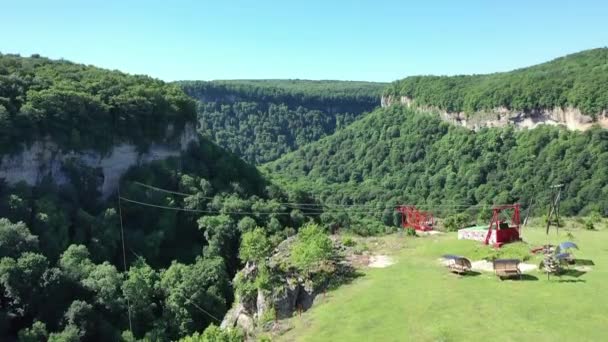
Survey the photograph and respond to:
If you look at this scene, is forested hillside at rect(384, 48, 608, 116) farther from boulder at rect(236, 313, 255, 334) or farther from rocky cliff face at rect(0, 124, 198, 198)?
boulder at rect(236, 313, 255, 334)

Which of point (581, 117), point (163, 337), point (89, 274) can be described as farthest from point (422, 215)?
point (581, 117)

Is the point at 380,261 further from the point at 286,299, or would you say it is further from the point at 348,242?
the point at 286,299

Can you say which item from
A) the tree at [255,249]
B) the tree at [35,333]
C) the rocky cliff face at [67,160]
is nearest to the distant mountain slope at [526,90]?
the rocky cliff face at [67,160]

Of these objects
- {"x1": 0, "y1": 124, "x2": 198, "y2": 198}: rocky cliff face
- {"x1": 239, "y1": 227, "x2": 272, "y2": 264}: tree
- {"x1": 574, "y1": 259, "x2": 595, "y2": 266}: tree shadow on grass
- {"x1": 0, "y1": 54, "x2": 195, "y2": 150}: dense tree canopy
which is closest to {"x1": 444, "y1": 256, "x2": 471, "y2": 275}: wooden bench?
{"x1": 574, "y1": 259, "x2": 595, "y2": 266}: tree shadow on grass

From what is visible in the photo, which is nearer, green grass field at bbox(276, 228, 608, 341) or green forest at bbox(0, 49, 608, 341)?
green grass field at bbox(276, 228, 608, 341)

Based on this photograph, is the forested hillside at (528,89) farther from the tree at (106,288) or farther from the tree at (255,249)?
the tree at (106,288)

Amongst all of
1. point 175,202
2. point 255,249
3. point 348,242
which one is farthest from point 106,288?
point 348,242

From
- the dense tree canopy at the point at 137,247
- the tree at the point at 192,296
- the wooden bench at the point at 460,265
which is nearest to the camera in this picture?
the wooden bench at the point at 460,265
